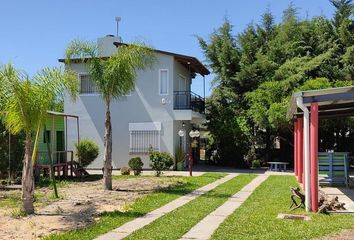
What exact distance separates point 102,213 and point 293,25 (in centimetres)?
2192

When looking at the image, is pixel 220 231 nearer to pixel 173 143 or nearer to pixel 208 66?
pixel 173 143

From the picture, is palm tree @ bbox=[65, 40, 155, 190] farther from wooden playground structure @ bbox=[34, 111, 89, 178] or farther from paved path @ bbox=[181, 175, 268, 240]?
paved path @ bbox=[181, 175, 268, 240]

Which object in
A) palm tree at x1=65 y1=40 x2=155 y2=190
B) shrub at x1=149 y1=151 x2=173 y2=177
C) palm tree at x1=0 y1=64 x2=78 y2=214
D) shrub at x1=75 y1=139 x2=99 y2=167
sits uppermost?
palm tree at x1=65 y1=40 x2=155 y2=190

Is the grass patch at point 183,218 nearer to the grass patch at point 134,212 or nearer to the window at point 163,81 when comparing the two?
the grass patch at point 134,212

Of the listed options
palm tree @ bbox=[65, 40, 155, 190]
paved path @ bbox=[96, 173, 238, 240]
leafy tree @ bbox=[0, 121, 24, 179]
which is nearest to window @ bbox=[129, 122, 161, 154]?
leafy tree @ bbox=[0, 121, 24, 179]

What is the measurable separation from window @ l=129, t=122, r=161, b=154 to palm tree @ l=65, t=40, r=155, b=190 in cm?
1028

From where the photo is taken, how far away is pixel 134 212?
10492 mm

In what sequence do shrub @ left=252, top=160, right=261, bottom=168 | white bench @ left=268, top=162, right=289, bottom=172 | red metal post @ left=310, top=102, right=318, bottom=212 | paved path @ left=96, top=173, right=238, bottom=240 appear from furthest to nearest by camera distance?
shrub @ left=252, top=160, right=261, bottom=168 < white bench @ left=268, top=162, right=289, bottom=172 < red metal post @ left=310, top=102, right=318, bottom=212 < paved path @ left=96, top=173, right=238, bottom=240

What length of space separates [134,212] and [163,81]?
15622 millimetres

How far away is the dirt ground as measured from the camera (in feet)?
28.0

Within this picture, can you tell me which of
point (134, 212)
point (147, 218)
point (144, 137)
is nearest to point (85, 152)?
point (144, 137)

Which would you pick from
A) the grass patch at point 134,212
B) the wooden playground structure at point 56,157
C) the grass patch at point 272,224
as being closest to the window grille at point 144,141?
the wooden playground structure at point 56,157

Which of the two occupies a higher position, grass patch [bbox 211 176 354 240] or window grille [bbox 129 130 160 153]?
window grille [bbox 129 130 160 153]

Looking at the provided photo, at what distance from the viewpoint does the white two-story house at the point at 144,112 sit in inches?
993
